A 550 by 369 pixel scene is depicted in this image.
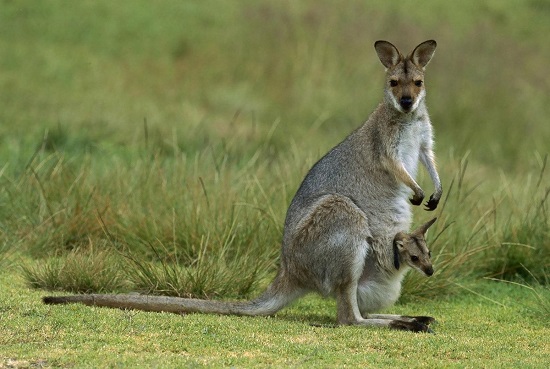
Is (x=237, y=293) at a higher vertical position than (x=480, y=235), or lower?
lower

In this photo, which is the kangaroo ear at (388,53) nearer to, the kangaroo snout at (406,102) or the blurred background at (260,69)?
the kangaroo snout at (406,102)

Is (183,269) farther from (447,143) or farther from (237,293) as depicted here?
(447,143)

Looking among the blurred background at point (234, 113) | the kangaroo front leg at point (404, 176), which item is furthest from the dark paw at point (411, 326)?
the blurred background at point (234, 113)

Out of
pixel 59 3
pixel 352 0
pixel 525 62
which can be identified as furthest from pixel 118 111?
pixel 525 62

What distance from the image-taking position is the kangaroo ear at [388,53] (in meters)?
7.36

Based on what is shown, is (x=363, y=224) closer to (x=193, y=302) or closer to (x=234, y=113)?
(x=193, y=302)

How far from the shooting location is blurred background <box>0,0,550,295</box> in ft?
29.3

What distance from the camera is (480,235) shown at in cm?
916

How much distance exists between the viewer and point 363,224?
6.86 meters

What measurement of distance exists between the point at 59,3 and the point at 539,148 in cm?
953

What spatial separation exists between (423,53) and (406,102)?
53cm

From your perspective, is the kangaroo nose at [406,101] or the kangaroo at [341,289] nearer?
the kangaroo at [341,289]

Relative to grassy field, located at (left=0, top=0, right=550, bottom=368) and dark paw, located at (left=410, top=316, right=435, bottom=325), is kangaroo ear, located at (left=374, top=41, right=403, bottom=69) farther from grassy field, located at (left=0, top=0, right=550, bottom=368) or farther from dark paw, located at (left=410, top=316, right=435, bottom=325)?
dark paw, located at (left=410, top=316, right=435, bottom=325)

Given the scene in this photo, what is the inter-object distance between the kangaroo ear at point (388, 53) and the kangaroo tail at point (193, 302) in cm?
188
